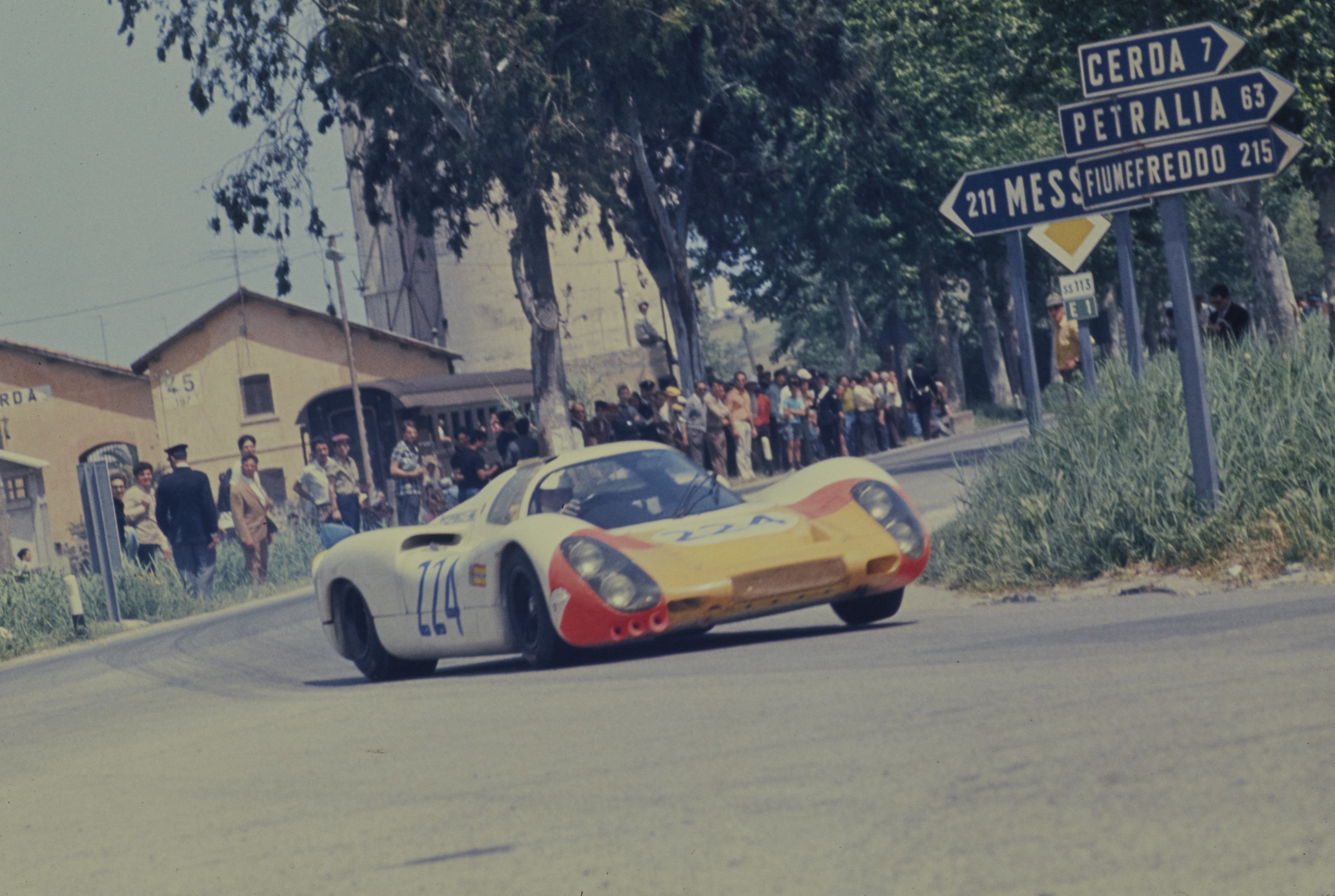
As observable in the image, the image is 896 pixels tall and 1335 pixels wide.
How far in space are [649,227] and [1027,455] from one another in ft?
88.8

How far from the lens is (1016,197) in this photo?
11375mm

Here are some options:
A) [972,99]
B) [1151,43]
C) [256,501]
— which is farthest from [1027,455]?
[972,99]

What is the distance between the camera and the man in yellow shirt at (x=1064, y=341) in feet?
59.4

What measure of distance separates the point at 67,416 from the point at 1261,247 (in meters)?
40.2

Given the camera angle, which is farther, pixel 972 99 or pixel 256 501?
pixel 972 99

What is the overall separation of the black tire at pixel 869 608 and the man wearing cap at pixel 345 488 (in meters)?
12.9

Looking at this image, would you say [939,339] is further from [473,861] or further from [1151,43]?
[473,861]

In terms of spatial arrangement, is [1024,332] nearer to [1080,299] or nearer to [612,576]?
[612,576]

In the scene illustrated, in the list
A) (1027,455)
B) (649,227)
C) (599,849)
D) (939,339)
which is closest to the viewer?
(599,849)

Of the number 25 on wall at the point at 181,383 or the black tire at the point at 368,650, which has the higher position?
the number 25 on wall at the point at 181,383

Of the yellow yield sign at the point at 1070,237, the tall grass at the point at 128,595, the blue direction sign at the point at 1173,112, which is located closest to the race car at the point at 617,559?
the blue direction sign at the point at 1173,112

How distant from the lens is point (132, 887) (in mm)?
4754

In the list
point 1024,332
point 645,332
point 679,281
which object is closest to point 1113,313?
point 645,332

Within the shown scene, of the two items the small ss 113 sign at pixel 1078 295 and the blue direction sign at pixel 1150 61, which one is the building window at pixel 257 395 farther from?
the blue direction sign at pixel 1150 61
